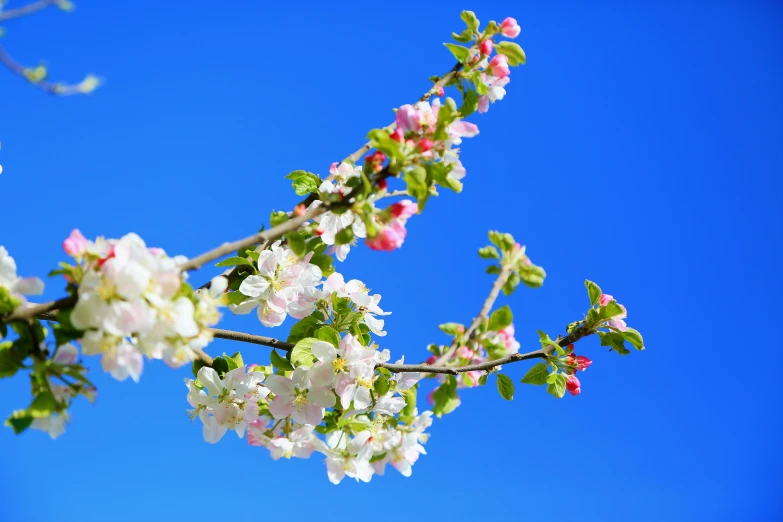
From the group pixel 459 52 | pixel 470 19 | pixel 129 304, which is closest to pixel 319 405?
pixel 129 304

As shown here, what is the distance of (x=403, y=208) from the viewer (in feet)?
5.03

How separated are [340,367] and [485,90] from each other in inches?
41.4

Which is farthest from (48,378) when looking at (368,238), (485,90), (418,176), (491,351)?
(485,90)

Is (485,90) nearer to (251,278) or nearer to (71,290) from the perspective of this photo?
(251,278)

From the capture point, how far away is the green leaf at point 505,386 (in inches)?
79.6

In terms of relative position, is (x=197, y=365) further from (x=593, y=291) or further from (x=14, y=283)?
(x=593, y=291)

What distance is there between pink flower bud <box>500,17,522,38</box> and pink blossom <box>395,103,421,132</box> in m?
0.76

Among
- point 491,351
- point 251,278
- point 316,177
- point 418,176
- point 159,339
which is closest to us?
point 159,339

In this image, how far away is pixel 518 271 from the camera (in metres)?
1.61

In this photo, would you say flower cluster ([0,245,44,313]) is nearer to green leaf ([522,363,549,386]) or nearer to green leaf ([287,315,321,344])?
green leaf ([287,315,321,344])

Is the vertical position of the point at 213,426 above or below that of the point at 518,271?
below

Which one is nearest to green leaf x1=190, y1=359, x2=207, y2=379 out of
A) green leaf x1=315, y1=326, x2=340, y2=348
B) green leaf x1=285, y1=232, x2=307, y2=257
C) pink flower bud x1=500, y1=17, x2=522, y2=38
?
green leaf x1=315, y1=326, x2=340, y2=348

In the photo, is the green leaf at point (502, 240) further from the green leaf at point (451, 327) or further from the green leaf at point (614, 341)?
the green leaf at point (614, 341)

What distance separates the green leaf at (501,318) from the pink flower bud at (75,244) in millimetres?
987
